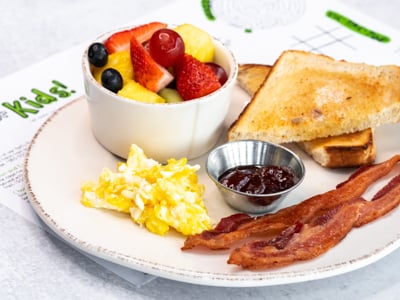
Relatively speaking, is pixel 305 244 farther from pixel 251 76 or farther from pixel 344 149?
pixel 251 76

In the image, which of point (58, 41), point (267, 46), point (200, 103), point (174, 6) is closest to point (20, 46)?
point (58, 41)

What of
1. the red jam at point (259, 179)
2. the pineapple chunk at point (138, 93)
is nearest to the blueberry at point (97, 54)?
the pineapple chunk at point (138, 93)

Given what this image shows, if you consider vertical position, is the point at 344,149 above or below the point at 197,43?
below

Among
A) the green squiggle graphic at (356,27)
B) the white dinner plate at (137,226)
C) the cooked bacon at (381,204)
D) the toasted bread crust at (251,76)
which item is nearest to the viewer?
the white dinner plate at (137,226)

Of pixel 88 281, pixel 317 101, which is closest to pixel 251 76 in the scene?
pixel 317 101

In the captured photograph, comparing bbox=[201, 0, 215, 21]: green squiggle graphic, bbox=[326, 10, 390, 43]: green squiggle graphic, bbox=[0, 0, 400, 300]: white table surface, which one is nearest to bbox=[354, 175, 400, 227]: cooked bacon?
bbox=[0, 0, 400, 300]: white table surface

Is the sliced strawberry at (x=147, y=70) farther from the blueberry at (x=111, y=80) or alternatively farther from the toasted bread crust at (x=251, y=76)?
the toasted bread crust at (x=251, y=76)
